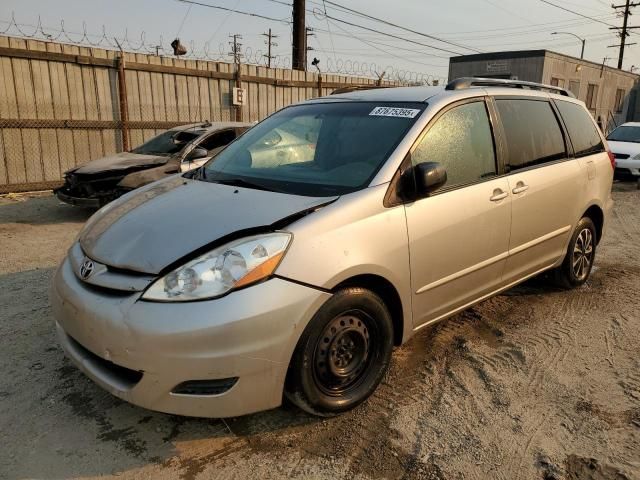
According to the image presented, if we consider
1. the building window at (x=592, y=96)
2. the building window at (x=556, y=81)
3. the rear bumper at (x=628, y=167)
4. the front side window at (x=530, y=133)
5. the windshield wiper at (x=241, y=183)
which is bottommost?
the rear bumper at (x=628, y=167)

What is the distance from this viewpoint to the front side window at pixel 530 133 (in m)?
3.82

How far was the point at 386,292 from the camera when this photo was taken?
→ 2.93 m

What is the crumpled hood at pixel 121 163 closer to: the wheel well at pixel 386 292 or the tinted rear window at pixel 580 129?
the tinted rear window at pixel 580 129

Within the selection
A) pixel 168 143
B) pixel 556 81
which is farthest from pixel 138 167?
pixel 556 81

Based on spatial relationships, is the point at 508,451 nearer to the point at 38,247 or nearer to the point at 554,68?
the point at 38,247

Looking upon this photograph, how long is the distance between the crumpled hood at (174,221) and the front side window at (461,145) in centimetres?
85

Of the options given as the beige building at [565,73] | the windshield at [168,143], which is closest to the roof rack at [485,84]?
the windshield at [168,143]

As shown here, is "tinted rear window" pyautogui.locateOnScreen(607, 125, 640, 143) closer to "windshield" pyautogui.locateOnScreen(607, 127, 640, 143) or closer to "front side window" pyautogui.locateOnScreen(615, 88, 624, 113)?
"windshield" pyautogui.locateOnScreen(607, 127, 640, 143)

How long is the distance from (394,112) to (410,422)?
189 cm

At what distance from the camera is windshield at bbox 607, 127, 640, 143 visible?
13.8 m

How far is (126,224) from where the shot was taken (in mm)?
2850

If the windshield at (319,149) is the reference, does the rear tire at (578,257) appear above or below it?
below

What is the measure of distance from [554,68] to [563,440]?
2531 cm

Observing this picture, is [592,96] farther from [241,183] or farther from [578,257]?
[241,183]
